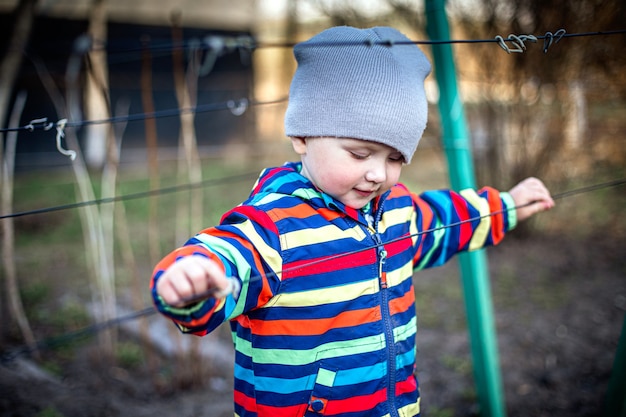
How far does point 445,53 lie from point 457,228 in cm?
92

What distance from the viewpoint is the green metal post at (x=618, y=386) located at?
5.93ft

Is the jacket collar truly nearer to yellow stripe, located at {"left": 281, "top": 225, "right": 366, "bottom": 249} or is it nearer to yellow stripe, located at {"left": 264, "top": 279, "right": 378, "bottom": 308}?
yellow stripe, located at {"left": 281, "top": 225, "right": 366, "bottom": 249}

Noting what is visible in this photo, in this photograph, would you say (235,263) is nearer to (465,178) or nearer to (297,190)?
(297,190)

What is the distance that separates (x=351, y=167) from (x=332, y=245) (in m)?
0.20

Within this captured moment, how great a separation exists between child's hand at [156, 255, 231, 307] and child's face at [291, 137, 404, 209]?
0.41m

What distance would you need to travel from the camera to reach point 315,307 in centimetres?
118

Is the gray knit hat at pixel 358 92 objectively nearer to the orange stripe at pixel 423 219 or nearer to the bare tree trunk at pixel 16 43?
the orange stripe at pixel 423 219

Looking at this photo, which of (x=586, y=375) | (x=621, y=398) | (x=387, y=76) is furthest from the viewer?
(x=586, y=375)

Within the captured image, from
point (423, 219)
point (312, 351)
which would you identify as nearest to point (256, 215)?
point (312, 351)

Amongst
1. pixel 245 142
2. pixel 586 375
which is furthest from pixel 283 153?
pixel 586 375

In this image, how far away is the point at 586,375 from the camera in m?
2.76

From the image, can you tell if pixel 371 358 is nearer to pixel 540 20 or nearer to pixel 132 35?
pixel 540 20

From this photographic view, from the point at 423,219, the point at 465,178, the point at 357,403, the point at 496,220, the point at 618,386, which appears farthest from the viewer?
the point at 465,178

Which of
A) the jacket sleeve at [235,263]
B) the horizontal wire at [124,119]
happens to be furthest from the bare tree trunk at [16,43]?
the jacket sleeve at [235,263]
